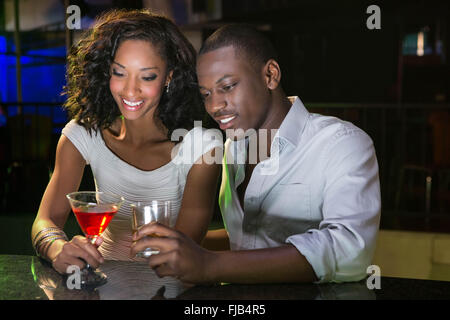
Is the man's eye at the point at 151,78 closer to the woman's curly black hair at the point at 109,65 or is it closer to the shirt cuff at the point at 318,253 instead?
the woman's curly black hair at the point at 109,65

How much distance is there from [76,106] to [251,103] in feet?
3.07

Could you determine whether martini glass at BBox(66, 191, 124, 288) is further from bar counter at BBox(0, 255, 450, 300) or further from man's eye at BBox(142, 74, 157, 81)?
man's eye at BBox(142, 74, 157, 81)

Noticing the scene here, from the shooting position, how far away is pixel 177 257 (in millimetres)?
1166

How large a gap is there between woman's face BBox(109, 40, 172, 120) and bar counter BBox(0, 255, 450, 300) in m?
0.79

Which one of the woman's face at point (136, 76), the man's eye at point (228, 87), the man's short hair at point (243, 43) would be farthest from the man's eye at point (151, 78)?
the man's eye at point (228, 87)

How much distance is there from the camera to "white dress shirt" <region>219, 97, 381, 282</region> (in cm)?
133

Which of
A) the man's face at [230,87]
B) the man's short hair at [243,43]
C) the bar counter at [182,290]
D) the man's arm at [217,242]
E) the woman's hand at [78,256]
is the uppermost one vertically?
the man's short hair at [243,43]

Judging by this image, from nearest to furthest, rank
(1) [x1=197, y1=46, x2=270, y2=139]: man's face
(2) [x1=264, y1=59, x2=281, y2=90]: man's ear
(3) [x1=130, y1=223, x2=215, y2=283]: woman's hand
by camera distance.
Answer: (3) [x1=130, y1=223, x2=215, y2=283]: woman's hand < (1) [x1=197, y1=46, x2=270, y2=139]: man's face < (2) [x1=264, y1=59, x2=281, y2=90]: man's ear

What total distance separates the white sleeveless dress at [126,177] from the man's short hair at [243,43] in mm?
421

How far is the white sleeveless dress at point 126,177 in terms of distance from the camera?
2.13 metres

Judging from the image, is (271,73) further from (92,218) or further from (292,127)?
(92,218)

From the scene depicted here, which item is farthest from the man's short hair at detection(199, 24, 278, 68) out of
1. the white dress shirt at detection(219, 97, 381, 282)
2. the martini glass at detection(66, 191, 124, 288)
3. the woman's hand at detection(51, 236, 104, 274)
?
the woman's hand at detection(51, 236, 104, 274)

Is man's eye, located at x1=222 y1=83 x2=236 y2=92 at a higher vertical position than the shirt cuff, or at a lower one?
higher
